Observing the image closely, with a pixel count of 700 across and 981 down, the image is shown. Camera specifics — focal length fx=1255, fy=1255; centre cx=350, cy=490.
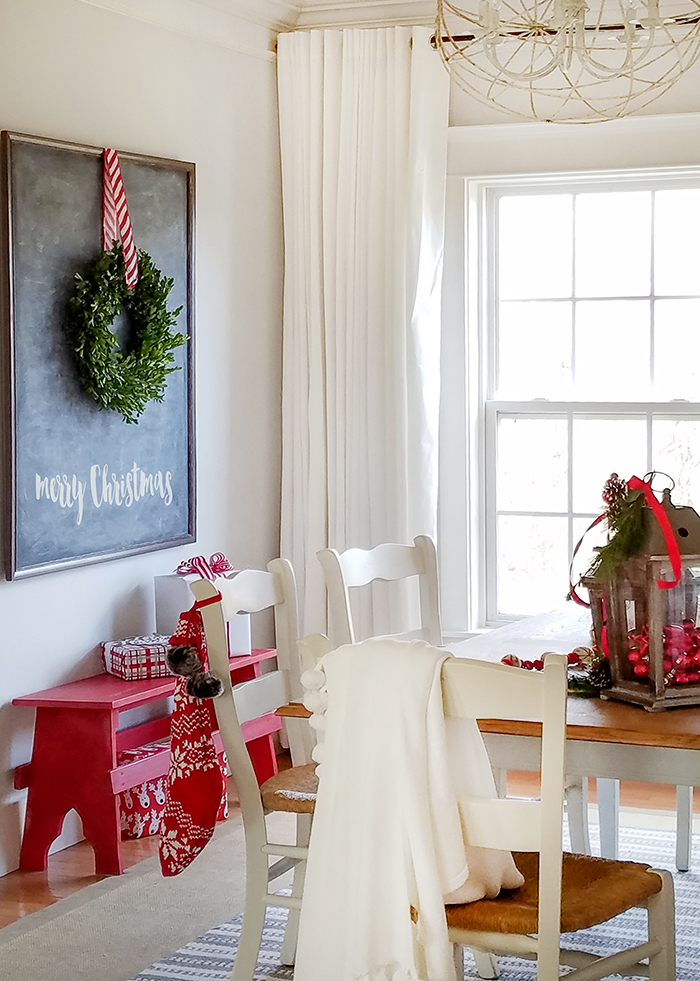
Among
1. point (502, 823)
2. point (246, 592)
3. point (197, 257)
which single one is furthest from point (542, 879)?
point (197, 257)

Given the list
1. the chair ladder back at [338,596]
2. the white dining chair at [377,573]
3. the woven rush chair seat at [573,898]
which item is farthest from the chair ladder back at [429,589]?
the woven rush chair seat at [573,898]

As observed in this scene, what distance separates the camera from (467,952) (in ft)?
9.80

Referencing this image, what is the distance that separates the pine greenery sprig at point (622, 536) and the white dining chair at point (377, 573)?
58 cm

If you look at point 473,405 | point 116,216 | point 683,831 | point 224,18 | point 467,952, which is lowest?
point 467,952

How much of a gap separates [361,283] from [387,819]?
278cm

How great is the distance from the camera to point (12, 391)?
3.28 metres

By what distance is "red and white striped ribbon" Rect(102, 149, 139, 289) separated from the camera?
359 centimetres

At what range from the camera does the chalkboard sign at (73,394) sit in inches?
130

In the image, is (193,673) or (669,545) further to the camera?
(193,673)

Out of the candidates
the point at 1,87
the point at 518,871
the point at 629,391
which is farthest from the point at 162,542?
the point at 518,871

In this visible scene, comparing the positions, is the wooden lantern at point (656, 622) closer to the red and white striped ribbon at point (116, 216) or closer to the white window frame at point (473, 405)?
the red and white striped ribbon at point (116, 216)

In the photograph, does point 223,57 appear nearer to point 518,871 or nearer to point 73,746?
point 73,746

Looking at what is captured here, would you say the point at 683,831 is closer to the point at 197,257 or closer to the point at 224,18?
the point at 197,257

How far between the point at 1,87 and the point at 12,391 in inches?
31.5
